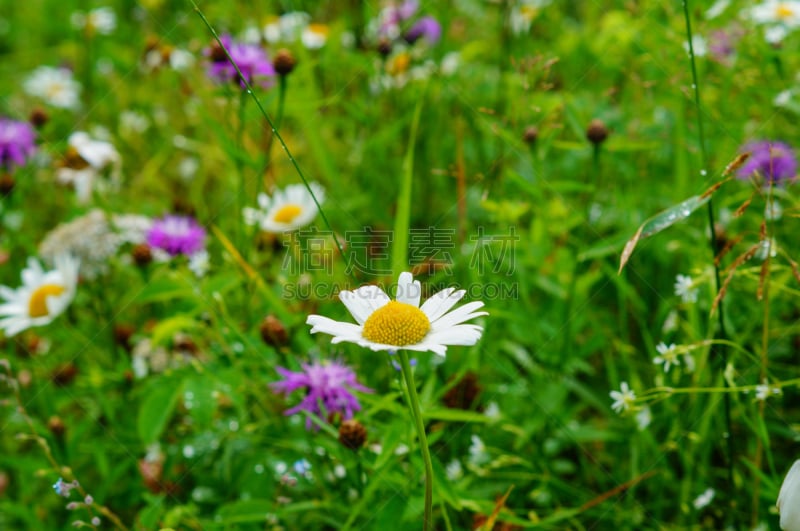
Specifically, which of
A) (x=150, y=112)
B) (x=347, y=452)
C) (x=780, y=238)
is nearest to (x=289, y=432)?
(x=347, y=452)

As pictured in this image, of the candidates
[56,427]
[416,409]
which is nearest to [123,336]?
[56,427]

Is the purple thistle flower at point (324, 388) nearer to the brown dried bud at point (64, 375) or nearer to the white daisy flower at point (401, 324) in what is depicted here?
the white daisy flower at point (401, 324)

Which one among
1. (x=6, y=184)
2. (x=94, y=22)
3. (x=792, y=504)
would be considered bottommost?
(x=792, y=504)

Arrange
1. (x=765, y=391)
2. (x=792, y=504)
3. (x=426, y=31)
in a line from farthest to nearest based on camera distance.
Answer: (x=426, y=31) < (x=765, y=391) < (x=792, y=504)

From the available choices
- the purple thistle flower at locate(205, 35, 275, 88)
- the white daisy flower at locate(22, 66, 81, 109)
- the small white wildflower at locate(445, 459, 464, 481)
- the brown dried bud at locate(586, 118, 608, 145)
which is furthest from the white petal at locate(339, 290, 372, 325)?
the white daisy flower at locate(22, 66, 81, 109)

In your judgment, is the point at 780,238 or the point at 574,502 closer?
the point at 574,502

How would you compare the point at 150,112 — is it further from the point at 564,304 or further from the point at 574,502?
the point at 574,502

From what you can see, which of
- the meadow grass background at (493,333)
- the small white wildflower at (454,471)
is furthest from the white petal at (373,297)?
the small white wildflower at (454,471)

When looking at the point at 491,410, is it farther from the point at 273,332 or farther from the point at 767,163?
the point at 767,163

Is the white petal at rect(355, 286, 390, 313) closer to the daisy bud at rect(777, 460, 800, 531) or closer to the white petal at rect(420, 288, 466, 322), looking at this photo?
the white petal at rect(420, 288, 466, 322)
